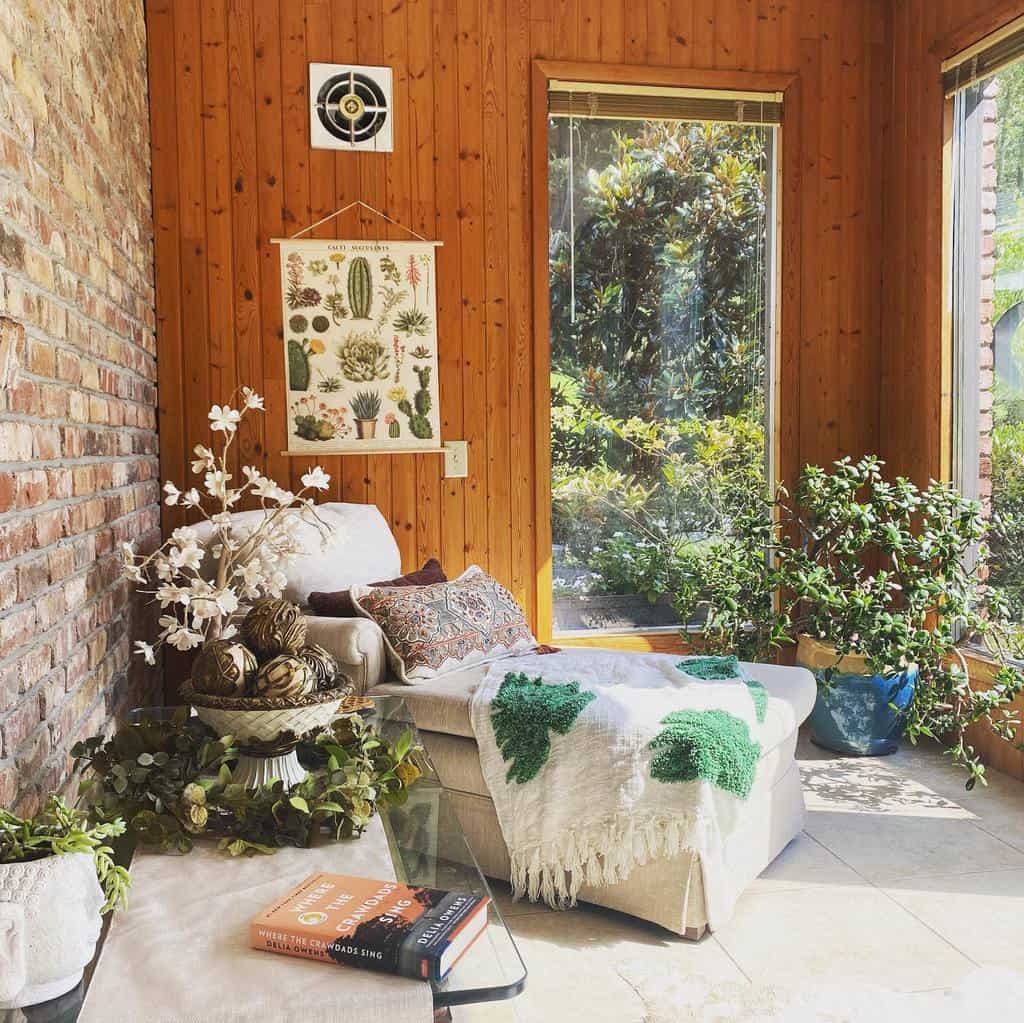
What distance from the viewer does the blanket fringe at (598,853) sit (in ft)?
7.69

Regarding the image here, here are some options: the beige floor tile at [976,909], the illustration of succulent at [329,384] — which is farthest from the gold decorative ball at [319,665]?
the illustration of succulent at [329,384]

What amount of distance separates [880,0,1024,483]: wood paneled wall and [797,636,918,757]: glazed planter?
2.64ft

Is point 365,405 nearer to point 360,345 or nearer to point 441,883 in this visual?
point 360,345

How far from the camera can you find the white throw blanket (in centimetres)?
236

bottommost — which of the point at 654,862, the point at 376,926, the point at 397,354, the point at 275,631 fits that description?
the point at 654,862

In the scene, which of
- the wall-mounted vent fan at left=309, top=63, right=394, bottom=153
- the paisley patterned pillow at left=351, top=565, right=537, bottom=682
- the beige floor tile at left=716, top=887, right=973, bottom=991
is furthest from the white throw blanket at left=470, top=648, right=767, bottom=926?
the wall-mounted vent fan at left=309, top=63, right=394, bottom=153

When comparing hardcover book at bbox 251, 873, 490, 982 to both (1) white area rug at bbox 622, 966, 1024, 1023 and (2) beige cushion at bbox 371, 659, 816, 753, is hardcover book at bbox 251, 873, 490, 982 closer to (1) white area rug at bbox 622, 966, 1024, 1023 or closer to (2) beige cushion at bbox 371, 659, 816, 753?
(1) white area rug at bbox 622, 966, 1024, 1023

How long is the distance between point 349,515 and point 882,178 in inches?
99.9

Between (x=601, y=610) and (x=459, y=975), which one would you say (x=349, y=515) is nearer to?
(x=601, y=610)

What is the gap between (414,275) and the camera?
12.4 ft

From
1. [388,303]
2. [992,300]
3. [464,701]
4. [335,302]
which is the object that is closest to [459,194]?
[388,303]

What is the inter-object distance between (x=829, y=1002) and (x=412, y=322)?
2.61 meters

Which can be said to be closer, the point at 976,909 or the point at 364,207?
the point at 976,909

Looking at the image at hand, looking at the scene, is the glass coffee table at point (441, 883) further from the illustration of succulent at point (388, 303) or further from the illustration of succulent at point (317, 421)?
the illustration of succulent at point (388, 303)
